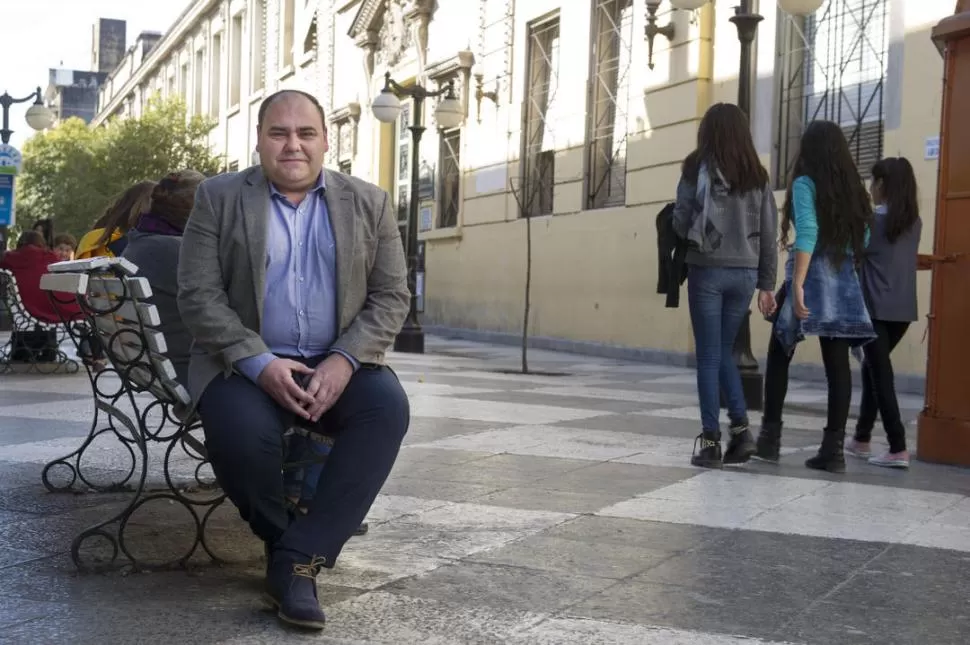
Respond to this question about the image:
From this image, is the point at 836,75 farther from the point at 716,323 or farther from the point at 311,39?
the point at 311,39

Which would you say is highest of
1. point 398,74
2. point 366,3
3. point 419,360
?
point 366,3

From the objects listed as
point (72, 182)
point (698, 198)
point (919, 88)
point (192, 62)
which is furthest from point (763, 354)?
point (192, 62)

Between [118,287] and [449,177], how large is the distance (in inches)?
788

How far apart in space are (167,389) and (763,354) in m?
11.0

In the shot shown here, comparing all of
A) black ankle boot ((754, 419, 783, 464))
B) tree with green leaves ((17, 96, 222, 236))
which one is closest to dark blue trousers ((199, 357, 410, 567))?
black ankle boot ((754, 419, 783, 464))

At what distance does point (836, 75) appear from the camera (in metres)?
13.4

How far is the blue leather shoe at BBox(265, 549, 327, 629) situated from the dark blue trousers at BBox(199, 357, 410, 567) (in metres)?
0.03

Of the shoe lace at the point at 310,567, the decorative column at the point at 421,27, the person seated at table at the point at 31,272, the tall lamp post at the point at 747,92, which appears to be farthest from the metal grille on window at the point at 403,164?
the shoe lace at the point at 310,567

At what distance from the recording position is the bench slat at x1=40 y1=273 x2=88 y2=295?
375cm

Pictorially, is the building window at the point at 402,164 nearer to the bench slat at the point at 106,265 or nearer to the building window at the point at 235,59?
the building window at the point at 235,59

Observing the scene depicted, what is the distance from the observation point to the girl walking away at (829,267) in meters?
6.36

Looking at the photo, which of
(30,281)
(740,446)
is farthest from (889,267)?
(30,281)

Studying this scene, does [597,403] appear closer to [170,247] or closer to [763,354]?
[763,354]

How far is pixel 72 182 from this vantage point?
3797 centimetres
